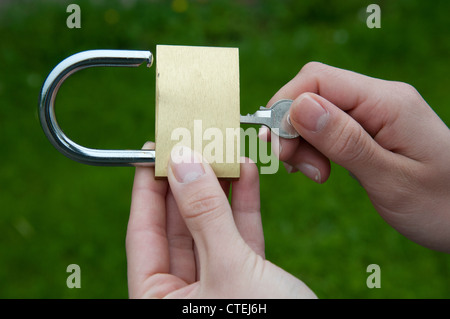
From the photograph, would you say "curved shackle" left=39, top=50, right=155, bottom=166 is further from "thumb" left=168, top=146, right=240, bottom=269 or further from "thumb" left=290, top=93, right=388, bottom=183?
"thumb" left=290, top=93, right=388, bottom=183

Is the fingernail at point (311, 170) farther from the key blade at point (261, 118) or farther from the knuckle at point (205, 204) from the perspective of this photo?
the knuckle at point (205, 204)

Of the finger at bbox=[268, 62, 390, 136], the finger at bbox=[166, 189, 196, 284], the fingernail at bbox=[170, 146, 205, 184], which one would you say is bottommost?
the finger at bbox=[166, 189, 196, 284]

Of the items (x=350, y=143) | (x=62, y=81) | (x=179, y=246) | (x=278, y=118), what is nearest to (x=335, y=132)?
(x=350, y=143)

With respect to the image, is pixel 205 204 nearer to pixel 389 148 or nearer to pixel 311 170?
pixel 311 170

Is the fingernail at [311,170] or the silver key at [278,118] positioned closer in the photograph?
the silver key at [278,118]

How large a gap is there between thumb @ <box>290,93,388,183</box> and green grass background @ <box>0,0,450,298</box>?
104 cm

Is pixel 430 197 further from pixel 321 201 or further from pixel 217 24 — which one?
pixel 217 24

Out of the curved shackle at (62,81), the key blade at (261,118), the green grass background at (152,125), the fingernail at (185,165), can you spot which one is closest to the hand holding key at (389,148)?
the key blade at (261,118)

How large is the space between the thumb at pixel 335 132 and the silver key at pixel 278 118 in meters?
0.04

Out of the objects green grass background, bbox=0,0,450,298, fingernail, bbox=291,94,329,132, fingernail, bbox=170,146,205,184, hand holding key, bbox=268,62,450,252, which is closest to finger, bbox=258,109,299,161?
hand holding key, bbox=268,62,450,252

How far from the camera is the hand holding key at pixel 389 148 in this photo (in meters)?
1.43

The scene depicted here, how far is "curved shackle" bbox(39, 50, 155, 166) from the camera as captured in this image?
1166 millimetres

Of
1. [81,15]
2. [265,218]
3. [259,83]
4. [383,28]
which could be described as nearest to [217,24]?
[259,83]

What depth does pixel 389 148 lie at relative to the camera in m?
1.49
